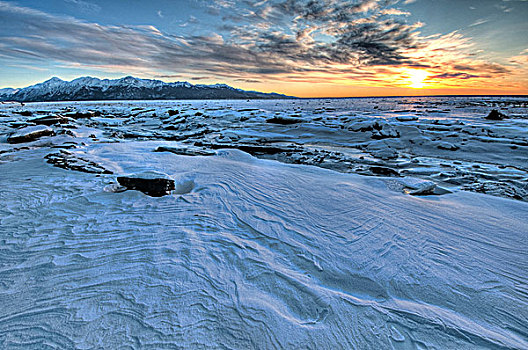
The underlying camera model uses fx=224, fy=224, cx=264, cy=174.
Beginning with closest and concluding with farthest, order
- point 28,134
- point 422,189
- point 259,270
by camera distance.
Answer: point 259,270 → point 422,189 → point 28,134

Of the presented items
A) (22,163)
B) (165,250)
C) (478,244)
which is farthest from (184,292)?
(22,163)

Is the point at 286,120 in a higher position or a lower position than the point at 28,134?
higher

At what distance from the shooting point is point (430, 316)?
63.8 inches

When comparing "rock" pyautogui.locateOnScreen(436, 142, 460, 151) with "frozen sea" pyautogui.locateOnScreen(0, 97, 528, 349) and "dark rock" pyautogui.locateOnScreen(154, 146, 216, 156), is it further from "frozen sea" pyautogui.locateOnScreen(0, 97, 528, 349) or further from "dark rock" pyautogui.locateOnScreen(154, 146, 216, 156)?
"dark rock" pyautogui.locateOnScreen(154, 146, 216, 156)

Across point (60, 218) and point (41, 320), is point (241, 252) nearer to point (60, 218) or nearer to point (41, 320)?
point (41, 320)

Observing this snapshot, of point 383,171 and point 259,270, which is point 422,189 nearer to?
point 383,171

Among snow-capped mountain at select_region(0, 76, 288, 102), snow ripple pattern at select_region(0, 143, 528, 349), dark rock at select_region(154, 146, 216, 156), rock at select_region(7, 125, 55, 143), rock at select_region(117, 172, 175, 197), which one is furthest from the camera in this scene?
snow-capped mountain at select_region(0, 76, 288, 102)

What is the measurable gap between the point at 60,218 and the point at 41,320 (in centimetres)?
164

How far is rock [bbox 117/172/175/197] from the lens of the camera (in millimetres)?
3613

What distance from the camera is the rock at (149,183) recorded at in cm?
361

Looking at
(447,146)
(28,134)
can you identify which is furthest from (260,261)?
(28,134)

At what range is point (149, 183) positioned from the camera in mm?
3689

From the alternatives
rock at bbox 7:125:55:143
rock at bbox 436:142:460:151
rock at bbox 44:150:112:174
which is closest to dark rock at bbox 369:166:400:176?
rock at bbox 436:142:460:151

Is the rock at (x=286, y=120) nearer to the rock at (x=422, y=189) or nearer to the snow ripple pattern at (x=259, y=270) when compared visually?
the rock at (x=422, y=189)
